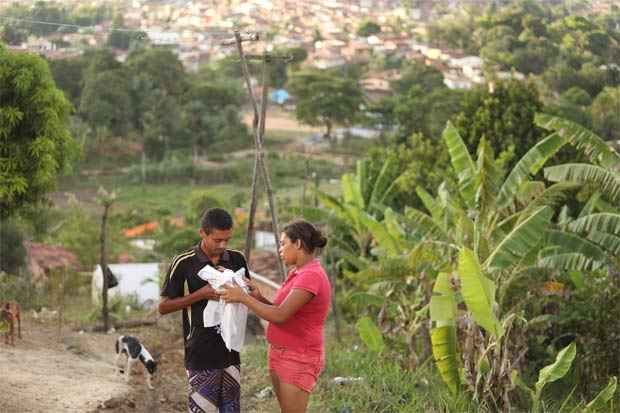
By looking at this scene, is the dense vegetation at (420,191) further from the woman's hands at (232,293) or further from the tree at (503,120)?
the woman's hands at (232,293)

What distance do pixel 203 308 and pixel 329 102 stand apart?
49605 mm

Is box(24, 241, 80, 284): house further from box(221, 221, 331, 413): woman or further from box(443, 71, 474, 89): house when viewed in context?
box(443, 71, 474, 89): house

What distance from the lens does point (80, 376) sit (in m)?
9.40

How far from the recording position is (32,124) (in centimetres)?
1256

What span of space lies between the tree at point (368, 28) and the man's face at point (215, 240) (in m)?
69.0

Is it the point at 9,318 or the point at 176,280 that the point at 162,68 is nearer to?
the point at 9,318

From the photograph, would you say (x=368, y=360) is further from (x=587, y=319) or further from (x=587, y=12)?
(x=587, y=12)

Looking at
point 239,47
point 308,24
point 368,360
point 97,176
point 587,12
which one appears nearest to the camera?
point 368,360

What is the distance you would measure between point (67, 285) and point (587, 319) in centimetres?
1151

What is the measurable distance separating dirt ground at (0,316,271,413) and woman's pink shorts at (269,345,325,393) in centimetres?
311

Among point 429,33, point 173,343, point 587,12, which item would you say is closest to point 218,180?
point 587,12

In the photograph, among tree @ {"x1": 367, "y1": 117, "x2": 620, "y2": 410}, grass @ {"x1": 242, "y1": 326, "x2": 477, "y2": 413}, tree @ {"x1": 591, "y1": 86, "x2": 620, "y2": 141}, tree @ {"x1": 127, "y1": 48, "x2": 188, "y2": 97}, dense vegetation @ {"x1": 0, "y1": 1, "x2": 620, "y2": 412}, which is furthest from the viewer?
tree @ {"x1": 127, "y1": 48, "x2": 188, "y2": 97}

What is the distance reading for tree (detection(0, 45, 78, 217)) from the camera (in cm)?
1220

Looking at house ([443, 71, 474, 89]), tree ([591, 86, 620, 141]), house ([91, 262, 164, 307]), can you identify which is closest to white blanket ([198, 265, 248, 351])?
house ([91, 262, 164, 307])
